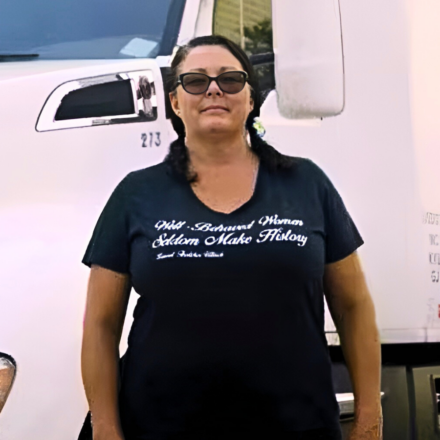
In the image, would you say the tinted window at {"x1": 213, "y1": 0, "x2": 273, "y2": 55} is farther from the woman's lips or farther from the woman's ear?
the woman's lips

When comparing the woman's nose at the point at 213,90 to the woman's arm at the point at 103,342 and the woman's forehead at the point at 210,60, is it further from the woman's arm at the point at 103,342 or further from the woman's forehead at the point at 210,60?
the woman's arm at the point at 103,342

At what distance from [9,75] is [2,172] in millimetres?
296

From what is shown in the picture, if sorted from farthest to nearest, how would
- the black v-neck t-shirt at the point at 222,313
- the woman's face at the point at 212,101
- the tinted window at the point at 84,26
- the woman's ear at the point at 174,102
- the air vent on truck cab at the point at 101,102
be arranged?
the tinted window at the point at 84,26 < the air vent on truck cab at the point at 101,102 < the woman's ear at the point at 174,102 < the woman's face at the point at 212,101 < the black v-neck t-shirt at the point at 222,313

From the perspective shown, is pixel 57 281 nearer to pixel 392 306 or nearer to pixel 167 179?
pixel 167 179

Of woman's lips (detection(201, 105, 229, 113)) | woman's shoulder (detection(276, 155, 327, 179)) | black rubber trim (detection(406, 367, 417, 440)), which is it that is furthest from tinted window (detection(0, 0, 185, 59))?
black rubber trim (detection(406, 367, 417, 440))

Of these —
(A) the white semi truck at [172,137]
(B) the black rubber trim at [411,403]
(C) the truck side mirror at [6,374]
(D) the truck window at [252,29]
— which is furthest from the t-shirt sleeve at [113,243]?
(B) the black rubber trim at [411,403]

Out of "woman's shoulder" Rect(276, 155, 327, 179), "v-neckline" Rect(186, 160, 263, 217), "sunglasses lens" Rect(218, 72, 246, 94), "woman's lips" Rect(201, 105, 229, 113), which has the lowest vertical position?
"v-neckline" Rect(186, 160, 263, 217)

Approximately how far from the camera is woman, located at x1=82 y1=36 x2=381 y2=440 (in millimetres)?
1455

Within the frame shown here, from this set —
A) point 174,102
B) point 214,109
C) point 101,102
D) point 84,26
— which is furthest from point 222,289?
point 84,26

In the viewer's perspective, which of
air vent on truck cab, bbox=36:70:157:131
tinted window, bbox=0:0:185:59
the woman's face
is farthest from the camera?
tinted window, bbox=0:0:185:59

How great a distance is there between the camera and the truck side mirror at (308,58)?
1968 millimetres

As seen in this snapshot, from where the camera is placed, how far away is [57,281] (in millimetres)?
1812

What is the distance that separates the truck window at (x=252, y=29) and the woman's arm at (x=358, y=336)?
0.65 metres

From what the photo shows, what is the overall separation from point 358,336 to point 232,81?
71 cm
